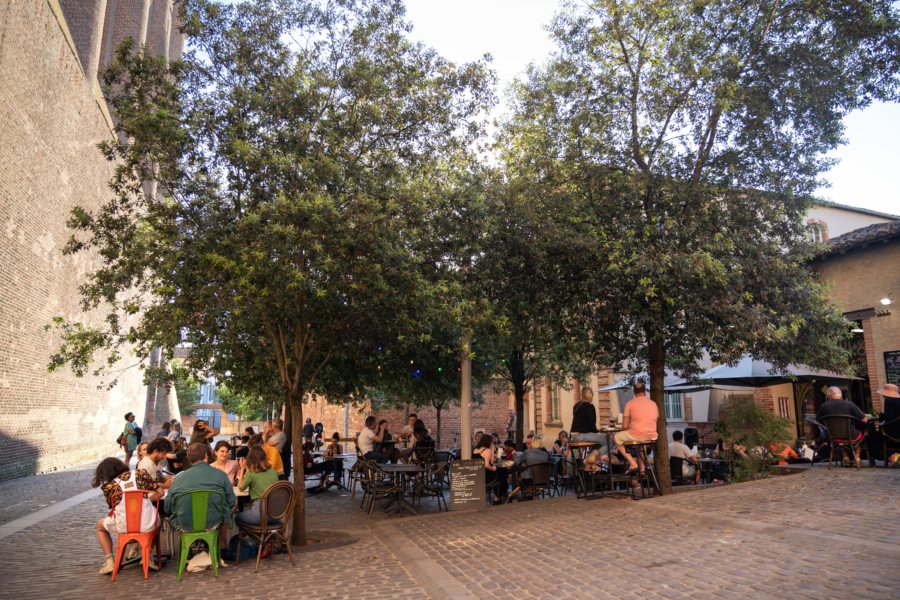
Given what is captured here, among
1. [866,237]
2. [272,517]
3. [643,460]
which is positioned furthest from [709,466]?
[272,517]

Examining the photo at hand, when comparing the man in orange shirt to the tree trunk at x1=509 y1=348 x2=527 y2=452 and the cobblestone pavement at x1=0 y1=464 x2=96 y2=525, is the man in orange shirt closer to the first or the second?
the tree trunk at x1=509 y1=348 x2=527 y2=452

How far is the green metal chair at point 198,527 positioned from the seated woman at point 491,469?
5423 mm

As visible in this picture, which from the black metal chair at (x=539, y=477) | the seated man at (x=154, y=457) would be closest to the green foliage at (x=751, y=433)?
the black metal chair at (x=539, y=477)

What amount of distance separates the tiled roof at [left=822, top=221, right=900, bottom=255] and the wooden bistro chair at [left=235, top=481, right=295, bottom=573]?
1421 cm

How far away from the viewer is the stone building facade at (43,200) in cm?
1598

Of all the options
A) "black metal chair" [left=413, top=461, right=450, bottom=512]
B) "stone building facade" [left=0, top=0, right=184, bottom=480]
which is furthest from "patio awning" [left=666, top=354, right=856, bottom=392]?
"stone building facade" [left=0, top=0, right=184, bottom=480]

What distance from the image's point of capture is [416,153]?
34.1 feet

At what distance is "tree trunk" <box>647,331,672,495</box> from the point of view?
1078cm

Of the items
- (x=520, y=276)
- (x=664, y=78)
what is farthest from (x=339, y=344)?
(x=664, y=78)

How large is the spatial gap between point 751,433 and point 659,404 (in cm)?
203

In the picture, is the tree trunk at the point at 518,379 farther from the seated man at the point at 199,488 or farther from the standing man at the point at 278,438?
the seated man at the point at 199,488

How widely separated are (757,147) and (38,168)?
1789 centimetres

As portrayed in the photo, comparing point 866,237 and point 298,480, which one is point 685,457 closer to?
point 298,480

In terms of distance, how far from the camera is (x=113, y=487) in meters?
7.05
